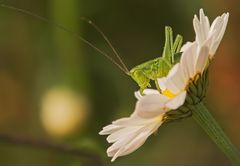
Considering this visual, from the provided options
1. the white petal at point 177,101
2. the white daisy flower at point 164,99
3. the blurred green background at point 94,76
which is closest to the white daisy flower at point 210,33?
the white daisy flower at point 164,99

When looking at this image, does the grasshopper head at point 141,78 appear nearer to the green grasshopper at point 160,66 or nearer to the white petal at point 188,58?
the green grasshopper at point 160,66

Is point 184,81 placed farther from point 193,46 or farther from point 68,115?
point 68,115

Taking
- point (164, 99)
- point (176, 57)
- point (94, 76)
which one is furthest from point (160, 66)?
point (94, 76)

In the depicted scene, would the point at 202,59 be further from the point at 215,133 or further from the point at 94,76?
the point at 94,76

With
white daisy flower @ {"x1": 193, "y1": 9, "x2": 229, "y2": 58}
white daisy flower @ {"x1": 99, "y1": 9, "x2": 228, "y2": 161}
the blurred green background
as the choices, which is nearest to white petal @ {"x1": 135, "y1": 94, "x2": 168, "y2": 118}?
white daisy flower @ {"x1": 99, "y1": 9, "x2": 228, "y2": 161}

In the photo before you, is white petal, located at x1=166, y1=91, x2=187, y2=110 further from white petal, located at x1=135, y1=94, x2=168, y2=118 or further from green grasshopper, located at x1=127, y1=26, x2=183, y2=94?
green grasshopper, located at x1=127, y1=26, x2=183, y2=94

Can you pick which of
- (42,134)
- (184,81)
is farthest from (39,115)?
(184,81)
